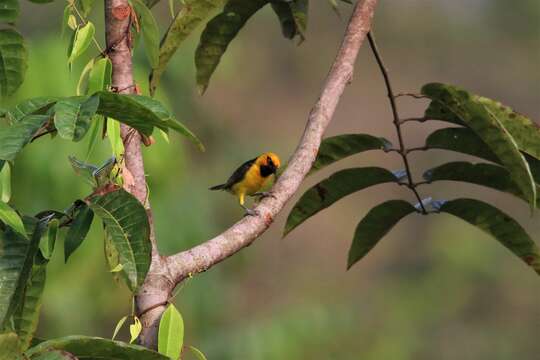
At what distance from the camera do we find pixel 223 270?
244 inches

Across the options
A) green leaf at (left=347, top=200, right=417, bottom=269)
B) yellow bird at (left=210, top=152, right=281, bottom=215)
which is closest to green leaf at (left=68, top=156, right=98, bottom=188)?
green leaf at (left=347, top=200, right=417, bottom=269)

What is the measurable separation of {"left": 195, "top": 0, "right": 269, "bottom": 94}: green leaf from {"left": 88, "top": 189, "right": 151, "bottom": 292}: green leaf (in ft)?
2.50

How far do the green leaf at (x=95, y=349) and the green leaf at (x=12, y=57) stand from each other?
1.86 feet

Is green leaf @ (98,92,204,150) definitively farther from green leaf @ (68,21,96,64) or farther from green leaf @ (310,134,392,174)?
green leaf @ (310,134,392,174)

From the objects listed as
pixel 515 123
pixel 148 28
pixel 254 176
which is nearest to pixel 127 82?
pixel 148 28

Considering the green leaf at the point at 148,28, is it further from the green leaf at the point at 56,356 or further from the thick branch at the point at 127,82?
the green leaf at the point at 56,356

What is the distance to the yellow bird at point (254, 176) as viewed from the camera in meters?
3.17

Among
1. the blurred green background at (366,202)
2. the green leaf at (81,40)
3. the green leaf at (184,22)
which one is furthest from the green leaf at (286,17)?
the blurred green background at (366,202)

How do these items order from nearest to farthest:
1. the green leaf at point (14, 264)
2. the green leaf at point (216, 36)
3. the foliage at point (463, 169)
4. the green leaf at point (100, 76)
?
the green leaf at point (14, 264)
the green leaf at point (100, 76)
the foliage at point (463, 169)
the green leaf at point (216, 36)

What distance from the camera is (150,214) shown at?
117cm

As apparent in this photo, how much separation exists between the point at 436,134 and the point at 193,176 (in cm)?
531

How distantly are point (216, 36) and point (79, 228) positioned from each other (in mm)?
783

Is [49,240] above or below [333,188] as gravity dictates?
above

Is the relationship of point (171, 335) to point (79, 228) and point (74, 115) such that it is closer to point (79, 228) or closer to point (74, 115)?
point (79, 228)
